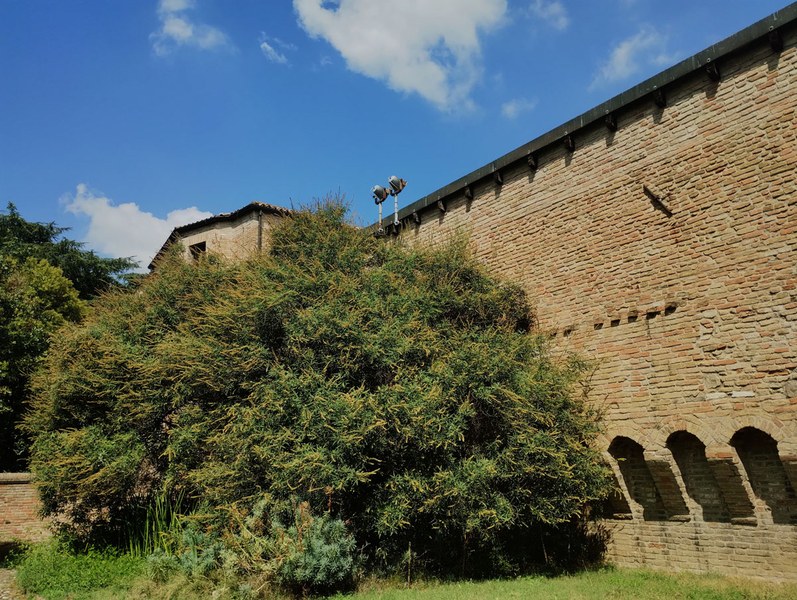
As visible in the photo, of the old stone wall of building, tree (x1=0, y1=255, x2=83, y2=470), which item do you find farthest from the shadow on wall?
the old stone wall of building

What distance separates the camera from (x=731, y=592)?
23.4ft

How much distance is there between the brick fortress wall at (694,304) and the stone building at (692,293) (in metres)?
0.02

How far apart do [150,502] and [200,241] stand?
9804 millimetres

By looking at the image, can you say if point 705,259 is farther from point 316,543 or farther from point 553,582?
point 316,543

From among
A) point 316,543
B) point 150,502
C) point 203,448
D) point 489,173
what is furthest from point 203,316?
point 489,173

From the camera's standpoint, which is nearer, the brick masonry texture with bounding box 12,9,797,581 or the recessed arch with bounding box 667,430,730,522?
the brick masonry texture with bounding box 12,9,797,581

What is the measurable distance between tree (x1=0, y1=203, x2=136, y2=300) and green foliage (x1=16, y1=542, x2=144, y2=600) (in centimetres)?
1702

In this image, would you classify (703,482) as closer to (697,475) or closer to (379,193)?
(697,475)

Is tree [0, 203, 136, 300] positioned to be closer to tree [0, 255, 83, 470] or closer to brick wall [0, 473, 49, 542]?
tree [0, 255, 83, 470]

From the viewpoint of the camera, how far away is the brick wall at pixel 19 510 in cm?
1319

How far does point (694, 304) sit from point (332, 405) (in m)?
5.75

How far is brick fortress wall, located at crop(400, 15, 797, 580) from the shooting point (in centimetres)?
771

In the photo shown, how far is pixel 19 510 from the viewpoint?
13.4 meters

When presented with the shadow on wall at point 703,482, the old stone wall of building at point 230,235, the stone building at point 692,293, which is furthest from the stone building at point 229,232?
the shadow on wall at point 703,482
